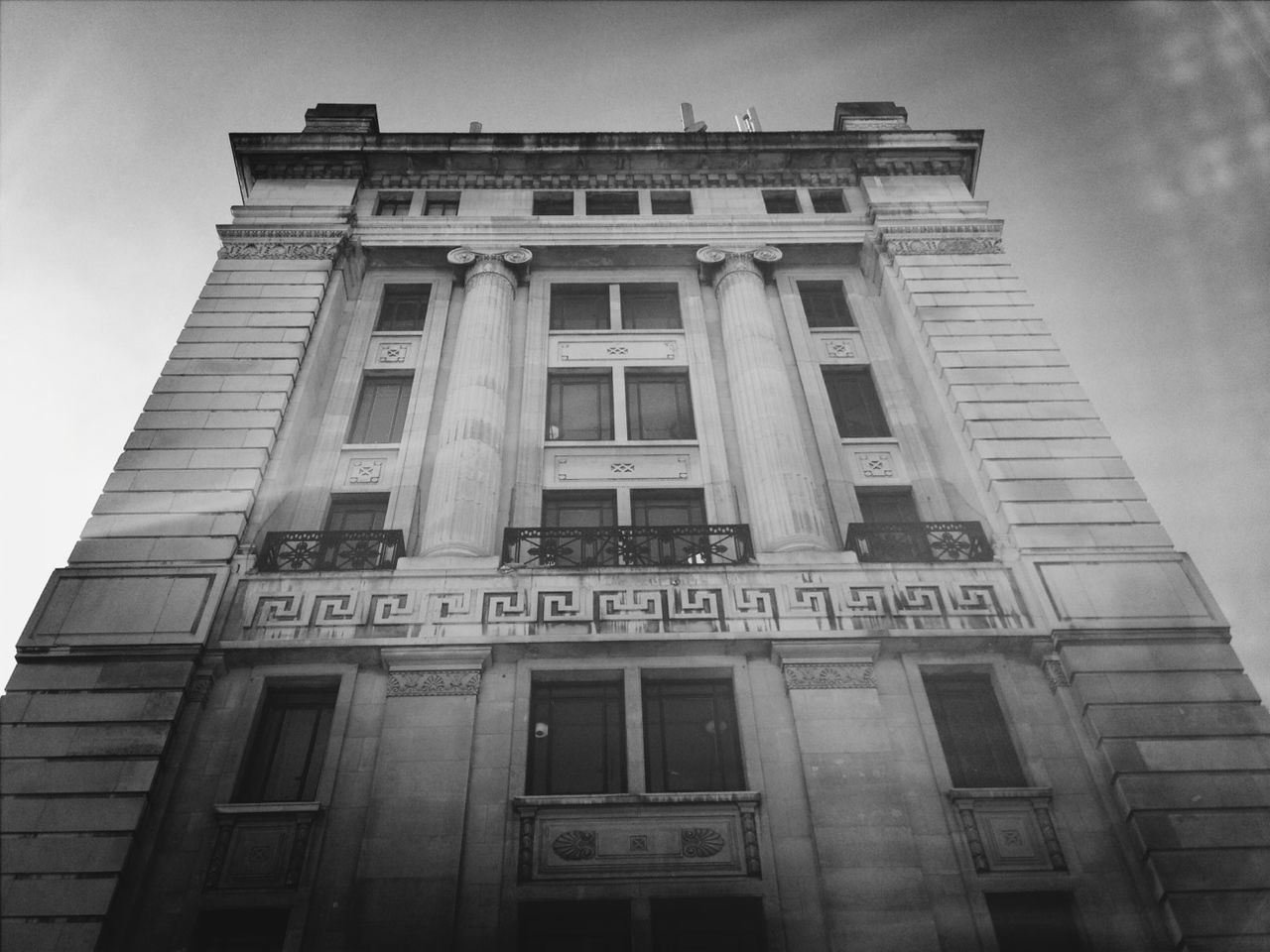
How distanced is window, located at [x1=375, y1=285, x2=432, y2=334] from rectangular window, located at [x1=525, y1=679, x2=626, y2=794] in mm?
12063

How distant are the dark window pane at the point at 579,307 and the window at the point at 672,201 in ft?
12.2

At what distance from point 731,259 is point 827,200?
188 inches

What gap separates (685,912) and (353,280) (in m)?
18.0

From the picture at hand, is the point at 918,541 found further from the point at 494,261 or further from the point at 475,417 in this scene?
the point at 494,261

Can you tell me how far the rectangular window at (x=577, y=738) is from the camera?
14.1 metres

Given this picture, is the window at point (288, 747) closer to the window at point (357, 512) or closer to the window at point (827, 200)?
the window at point (357, 512)

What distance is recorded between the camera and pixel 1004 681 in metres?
15.0

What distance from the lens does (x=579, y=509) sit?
1908 centimetres

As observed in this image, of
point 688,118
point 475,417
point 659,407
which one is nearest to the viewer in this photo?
point 475,417

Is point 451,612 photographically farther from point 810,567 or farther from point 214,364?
point 214,364

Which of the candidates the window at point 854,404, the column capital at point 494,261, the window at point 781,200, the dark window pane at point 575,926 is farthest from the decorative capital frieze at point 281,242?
the dark window pane at point 575,926

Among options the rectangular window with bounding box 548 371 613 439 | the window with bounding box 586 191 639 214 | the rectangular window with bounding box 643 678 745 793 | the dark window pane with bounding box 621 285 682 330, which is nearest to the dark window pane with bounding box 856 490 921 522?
the rectangular window with bounding box 643 678 745 793

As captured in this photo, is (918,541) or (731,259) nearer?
(918,541)

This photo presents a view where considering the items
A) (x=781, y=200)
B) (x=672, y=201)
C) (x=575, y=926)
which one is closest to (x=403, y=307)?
(x=672, y=201)
